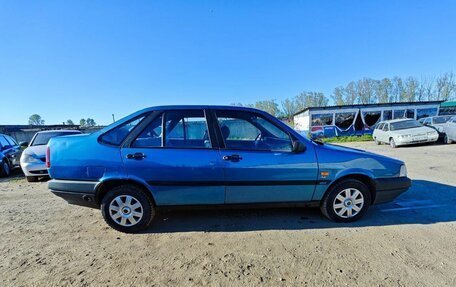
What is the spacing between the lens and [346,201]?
11.2 feet

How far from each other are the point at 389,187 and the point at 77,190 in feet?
14.6

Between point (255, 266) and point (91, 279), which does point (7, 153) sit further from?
point (255, 266)

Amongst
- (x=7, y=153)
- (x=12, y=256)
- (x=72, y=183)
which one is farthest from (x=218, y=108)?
(x=7, y=153)

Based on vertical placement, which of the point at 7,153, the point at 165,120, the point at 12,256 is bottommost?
the point at 12,256

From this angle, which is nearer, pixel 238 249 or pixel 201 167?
pixel 238 249

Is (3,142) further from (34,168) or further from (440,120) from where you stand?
(440,120)

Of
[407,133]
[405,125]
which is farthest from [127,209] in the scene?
[405,125]

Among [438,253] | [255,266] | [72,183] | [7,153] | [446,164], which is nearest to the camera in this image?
[255,266]

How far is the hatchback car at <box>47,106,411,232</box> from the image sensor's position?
3.12 meters

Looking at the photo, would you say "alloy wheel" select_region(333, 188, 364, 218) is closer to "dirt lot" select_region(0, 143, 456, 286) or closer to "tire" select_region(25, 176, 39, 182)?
"dirt lot" select_region(0, 143, 456, 286)

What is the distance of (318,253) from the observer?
272cm

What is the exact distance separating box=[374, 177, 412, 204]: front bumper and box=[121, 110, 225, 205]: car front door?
90.6 inches

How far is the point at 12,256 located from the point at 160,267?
6.13 feet

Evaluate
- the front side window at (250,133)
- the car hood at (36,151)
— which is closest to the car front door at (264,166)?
the front side window at (250,133)
